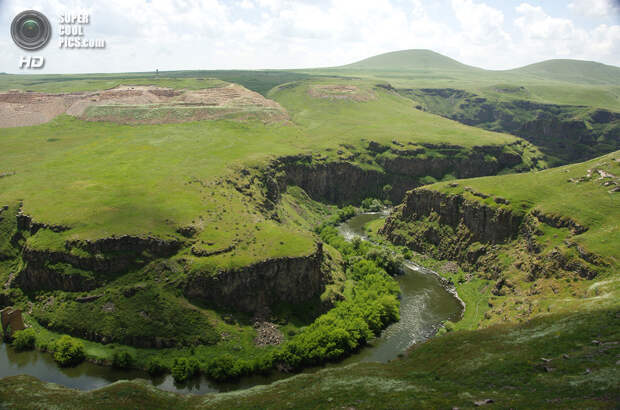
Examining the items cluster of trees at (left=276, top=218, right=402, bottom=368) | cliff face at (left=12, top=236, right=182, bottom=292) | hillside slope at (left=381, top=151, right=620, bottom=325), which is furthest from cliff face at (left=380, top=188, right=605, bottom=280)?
cliff face at (left=12, top=236, right=182, bottom=292)

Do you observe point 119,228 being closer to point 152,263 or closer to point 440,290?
point 152,263

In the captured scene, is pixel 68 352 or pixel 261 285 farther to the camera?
pixel 261 285

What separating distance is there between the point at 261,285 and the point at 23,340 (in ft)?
185

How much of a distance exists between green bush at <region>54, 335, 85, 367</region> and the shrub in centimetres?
1654

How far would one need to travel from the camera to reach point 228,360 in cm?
8350

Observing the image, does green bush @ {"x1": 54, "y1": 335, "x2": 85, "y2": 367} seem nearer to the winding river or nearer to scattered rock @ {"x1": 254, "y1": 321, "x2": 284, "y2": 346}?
the winding river

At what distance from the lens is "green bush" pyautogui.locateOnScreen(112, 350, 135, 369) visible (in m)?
85.1

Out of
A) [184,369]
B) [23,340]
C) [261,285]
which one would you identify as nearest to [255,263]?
[261,285]

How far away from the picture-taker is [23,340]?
91.4m

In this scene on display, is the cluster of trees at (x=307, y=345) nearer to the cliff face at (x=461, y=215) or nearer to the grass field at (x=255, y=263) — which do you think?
the grass field at (x=255, y=263)

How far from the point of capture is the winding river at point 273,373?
268 feet

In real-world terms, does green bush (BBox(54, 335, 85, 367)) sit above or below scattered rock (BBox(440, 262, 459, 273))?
below

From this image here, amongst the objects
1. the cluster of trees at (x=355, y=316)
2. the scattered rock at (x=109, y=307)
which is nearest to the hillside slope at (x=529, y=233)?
the cluster of trees at (x=355, y=316)

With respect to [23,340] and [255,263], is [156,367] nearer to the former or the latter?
[255,263]
